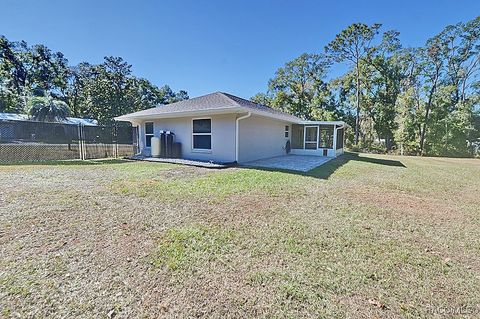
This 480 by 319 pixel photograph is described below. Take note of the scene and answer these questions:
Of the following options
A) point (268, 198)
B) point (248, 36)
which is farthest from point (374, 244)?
point (248, 36)

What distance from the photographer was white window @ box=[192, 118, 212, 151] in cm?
1019

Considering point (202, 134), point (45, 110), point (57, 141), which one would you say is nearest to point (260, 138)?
point (202, 134)

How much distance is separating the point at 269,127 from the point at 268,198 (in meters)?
7.58

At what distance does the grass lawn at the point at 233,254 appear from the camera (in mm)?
1854

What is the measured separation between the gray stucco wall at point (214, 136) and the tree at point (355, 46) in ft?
57.2

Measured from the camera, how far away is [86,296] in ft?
6.21

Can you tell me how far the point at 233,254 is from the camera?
2.62 meters

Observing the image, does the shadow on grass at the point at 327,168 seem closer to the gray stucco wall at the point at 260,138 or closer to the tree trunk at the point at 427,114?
the gray stucco wall at the point at 260,138

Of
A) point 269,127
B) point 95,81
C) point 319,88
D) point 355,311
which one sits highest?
point 95,81

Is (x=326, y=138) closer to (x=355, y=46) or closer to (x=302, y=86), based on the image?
(x=355, y=46)

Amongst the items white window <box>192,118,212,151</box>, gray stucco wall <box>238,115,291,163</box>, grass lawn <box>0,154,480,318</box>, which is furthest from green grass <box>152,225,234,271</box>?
white window <box>192,118,212,151</box>

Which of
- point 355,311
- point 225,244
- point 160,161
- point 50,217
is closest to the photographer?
point 355,311

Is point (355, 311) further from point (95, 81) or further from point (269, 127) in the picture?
point (95, 81)

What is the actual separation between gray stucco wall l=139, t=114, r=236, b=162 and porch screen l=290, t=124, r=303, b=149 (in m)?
6.98
